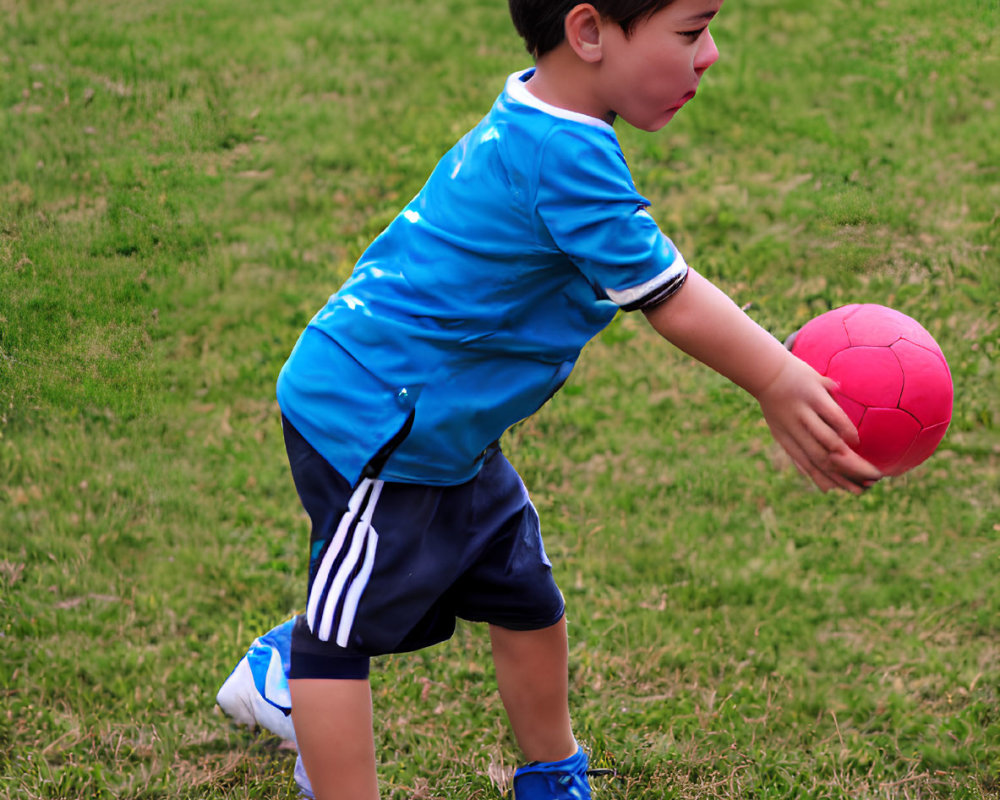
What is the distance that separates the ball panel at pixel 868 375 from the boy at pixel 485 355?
0.21 meters

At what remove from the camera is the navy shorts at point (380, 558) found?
2355mm

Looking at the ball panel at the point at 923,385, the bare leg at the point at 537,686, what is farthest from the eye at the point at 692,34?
the bare leg at the point at 537,686

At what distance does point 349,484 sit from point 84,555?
1.70 metres

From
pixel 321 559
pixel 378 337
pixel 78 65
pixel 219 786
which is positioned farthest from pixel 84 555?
pixel 78 65

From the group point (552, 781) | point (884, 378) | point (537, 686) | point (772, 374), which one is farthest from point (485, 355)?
point (552, 781)

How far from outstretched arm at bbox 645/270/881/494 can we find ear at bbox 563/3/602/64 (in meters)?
0.45

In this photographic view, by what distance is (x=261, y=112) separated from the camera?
227 inches

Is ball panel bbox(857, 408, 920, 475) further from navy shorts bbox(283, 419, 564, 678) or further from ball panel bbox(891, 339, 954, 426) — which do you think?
navy shorts bbox(283, 419, 564, 678)

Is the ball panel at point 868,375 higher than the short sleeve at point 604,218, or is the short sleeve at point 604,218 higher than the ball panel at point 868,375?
the short sleeve at point 604,218

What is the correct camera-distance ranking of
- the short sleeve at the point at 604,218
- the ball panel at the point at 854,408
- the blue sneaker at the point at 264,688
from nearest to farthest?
1. the short sleeve at the point at 604,218
2. the ball panel at the point at 854,408
3. the blue sneaker at the point at 264,688

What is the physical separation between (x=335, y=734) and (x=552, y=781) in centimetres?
64

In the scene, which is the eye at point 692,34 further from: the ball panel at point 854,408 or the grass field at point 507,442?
the grass field at point 507,442

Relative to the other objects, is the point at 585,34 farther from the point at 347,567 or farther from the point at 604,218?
the point at 347,567

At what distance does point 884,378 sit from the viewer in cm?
232
